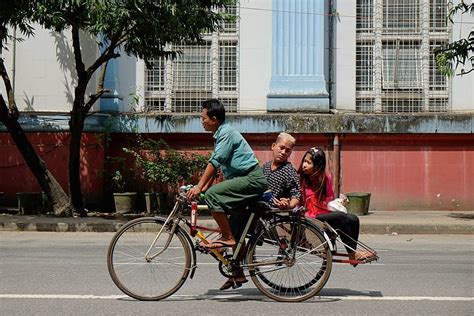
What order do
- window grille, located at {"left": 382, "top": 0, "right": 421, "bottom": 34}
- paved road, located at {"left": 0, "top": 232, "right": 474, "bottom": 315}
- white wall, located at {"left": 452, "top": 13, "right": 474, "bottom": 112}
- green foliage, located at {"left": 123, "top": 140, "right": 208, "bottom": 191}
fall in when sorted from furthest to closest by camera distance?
window grille, located at {"left": 382, "top": 0, "right": 421, "bottom": 34}
white wall, located at {"left": 452, "top": 13, "right": 474, "bottom": 112}
green foliage, located at {"left": 123, "top": 140, "right": 208, "bottom": 191}
paved road, located at {"left": 0, "top": 232, "right": 474, "bottom": 315}

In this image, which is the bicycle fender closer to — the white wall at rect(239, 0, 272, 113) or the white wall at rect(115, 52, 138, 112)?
the white wall at rect(239, 0, 272, 113)

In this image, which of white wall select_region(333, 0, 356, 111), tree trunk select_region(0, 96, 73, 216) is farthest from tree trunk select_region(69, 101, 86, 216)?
white wall select_region(333, 0, 356, 111)

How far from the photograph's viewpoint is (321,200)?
7.16m

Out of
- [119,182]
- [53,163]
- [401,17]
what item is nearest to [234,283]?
[119,182]

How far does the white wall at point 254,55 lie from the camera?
19.0m

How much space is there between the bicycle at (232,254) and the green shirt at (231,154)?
1.21 ft

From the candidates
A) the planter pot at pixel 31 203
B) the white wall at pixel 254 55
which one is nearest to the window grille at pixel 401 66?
the white wall at pixel 254 55

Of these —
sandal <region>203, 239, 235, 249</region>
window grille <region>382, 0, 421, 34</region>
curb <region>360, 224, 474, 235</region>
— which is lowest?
curb <region>360, 224, 474, 235</region>

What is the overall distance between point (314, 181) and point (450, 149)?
39.0 feet

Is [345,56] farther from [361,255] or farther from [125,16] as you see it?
[361,255]

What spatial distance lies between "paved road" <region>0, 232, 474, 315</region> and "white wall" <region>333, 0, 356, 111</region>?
8.58m

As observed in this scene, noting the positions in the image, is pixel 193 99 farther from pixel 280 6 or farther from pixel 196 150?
pixel 280 6

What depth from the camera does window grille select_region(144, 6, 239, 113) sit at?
1931 cm

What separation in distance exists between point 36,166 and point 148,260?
9663 millimetres
